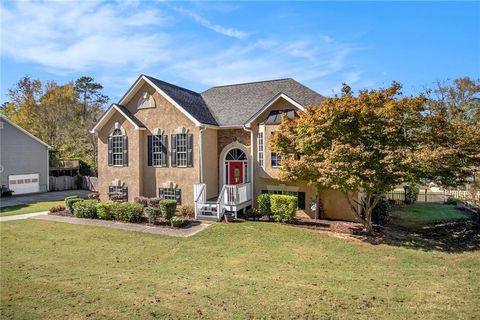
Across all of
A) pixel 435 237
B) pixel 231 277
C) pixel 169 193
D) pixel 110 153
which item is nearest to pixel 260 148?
pixel 169 193

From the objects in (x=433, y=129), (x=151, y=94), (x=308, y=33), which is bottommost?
(x=433, y=129)

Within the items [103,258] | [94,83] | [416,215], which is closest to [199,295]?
[103,258]

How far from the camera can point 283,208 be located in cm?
1611

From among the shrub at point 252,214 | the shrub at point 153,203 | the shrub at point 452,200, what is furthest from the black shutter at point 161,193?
the shrub at point 452,200

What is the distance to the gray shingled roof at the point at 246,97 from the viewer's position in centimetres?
1977

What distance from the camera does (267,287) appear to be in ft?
27.9

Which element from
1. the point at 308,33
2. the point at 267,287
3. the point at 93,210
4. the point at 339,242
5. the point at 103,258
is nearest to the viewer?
the point at 267,287

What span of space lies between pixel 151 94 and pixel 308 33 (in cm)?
1074

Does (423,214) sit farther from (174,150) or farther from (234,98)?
(174,150)

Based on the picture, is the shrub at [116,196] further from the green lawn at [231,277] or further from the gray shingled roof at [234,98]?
the gray shingled roof at [234,98]

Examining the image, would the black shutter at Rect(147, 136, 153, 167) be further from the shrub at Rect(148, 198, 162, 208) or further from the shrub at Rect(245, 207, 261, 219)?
the shrub at Rect(245, 207, 261, 219)

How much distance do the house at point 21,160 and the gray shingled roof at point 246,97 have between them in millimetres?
20856

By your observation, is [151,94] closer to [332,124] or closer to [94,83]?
[332,124]

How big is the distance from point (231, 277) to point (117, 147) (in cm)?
1549
